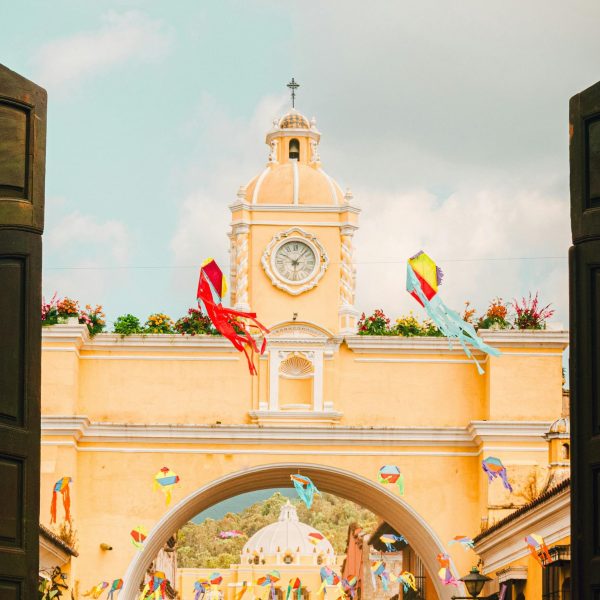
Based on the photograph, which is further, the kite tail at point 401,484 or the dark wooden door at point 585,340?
the kite tail at point 401,484

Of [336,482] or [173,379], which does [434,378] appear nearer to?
[336,482]

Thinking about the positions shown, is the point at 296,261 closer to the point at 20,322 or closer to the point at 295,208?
the point at 295,208

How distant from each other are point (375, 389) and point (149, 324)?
13.1 ft

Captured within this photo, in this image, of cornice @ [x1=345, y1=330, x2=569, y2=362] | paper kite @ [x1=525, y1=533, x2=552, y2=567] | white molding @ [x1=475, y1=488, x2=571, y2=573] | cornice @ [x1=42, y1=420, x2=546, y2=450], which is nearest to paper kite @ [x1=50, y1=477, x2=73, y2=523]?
cornice @ [x1=42, y1=420, x2=546, y2=450]

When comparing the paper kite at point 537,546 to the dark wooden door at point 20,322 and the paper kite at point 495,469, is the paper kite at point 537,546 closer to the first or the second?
the paper kite at point 495,469

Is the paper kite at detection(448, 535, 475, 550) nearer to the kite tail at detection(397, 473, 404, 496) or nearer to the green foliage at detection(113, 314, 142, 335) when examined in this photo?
the kite tail at detection(397, 473, 404, 496)

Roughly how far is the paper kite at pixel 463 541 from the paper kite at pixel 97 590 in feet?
18.9

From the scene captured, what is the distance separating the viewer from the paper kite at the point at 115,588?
26641mm

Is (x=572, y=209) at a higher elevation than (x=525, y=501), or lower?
higher

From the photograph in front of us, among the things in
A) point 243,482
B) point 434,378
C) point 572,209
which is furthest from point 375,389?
point 572,209

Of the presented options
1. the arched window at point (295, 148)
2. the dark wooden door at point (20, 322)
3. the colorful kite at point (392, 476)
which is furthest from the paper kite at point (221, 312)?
the dark wooden door at point (20, 322)

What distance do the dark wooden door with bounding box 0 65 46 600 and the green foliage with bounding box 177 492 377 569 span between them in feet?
269

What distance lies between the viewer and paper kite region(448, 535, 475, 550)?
27.0 m

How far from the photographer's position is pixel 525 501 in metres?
26.5
